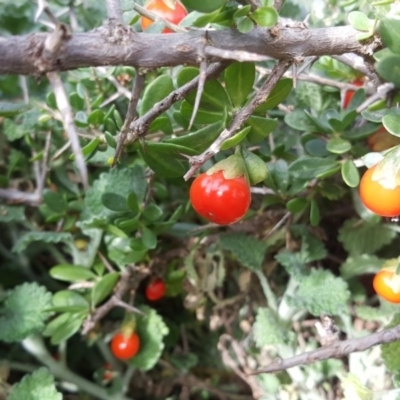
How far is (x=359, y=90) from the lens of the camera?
2.04 ft

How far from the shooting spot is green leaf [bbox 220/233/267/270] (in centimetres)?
76

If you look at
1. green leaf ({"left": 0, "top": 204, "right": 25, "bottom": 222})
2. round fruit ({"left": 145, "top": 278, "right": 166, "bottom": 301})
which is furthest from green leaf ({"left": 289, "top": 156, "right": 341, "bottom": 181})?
green leaf ({"left": 0, "top": 204, "right": 25, "bottom": 222})

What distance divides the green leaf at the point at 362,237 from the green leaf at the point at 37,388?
49 centimetres

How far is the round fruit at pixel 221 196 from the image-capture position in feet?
1.62

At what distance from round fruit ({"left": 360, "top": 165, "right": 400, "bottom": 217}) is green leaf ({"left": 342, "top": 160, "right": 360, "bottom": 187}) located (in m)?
0.07

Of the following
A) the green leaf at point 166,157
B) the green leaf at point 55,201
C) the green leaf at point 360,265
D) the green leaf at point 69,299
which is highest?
the green leaf at point 166,157

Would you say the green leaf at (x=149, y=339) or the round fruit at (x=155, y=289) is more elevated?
the round fruit at (x=155, y=289)

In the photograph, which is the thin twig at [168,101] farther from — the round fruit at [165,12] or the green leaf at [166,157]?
the round fruit at [165,12]

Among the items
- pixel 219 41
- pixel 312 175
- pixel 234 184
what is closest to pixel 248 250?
pixel 312 175

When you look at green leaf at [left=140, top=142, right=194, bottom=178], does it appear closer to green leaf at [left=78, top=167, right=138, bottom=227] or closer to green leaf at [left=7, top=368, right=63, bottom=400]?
green leaf at [left=78, top=167, right=138, bottom=227]

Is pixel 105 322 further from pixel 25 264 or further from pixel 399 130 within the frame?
pixel 399 130

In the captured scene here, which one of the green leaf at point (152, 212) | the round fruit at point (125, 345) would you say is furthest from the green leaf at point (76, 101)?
the round fruit at point (125, 345)

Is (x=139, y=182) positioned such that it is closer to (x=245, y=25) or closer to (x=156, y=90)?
(x=156, y=90)

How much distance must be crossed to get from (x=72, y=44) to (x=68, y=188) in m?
0.53
